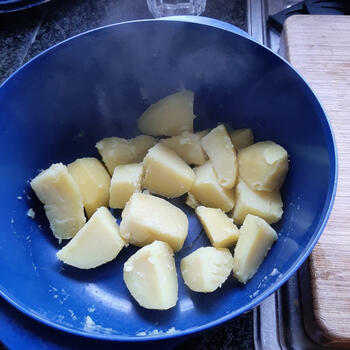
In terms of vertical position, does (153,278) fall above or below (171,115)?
below

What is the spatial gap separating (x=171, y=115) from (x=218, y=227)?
1.10 feet

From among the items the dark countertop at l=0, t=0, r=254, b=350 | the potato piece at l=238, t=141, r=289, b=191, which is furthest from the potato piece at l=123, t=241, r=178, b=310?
the dark countertop at l=0, t=0, r=254, b=350

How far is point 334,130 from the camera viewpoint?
1014 mm

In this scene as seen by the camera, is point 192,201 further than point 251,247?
Yes

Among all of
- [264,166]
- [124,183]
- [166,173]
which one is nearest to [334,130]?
[264,166]

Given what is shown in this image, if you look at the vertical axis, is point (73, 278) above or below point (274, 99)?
below

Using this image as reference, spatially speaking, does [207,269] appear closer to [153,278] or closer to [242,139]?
[153,278]

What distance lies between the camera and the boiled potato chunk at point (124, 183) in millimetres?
998

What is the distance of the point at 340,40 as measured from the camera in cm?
113

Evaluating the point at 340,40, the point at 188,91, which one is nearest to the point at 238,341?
the point at 188,91

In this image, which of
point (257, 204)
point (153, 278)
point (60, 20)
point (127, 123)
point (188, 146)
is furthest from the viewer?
point (60, 20)

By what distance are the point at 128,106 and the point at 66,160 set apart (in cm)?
23

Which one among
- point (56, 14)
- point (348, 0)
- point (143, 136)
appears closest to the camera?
point (143, 136)

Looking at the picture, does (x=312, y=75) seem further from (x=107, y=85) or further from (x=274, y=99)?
(x=107, y=85)
